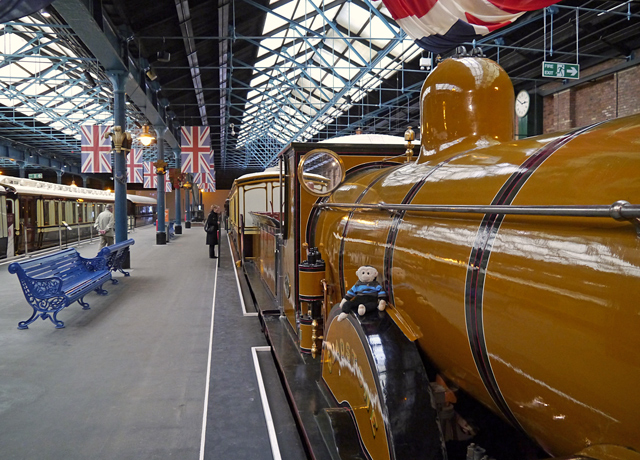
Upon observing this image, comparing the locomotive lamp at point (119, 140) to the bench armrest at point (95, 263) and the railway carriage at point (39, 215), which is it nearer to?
the bench armrest at point (95, 263)

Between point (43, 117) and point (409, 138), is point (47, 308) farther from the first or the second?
point (43, 117)

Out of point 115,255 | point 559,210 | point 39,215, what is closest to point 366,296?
point 559,210

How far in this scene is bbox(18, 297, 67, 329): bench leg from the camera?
5914 millimetres

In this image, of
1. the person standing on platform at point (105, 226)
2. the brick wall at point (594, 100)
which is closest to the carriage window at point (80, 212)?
the person standing on platform at point (105, 226)

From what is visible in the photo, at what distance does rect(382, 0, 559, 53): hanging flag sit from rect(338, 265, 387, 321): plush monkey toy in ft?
7.37

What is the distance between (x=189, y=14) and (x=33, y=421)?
9.01 meters

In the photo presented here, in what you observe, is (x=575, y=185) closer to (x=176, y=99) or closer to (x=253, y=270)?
(x=253, y=270)

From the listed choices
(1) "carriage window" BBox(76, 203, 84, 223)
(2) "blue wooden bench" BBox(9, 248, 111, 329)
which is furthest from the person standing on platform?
(1) "carriage window" BBox(76, 203, 84, 223)

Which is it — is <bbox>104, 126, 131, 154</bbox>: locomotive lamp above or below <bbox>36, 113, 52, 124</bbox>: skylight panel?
below

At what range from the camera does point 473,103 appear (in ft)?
8.50

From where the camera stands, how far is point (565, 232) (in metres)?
1.30

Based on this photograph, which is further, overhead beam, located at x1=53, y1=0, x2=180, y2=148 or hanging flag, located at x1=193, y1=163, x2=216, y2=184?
hanging flag, located at x1=193, y1=163, x2=216, y2=184

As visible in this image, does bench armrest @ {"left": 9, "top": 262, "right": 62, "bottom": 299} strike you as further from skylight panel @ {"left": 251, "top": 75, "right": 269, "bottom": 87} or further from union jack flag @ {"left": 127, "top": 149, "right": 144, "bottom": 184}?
skylight panel @ {"left": 251, "top": 75, "right": 269, "bottom": 87}

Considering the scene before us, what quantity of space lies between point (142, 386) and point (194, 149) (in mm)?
14121
